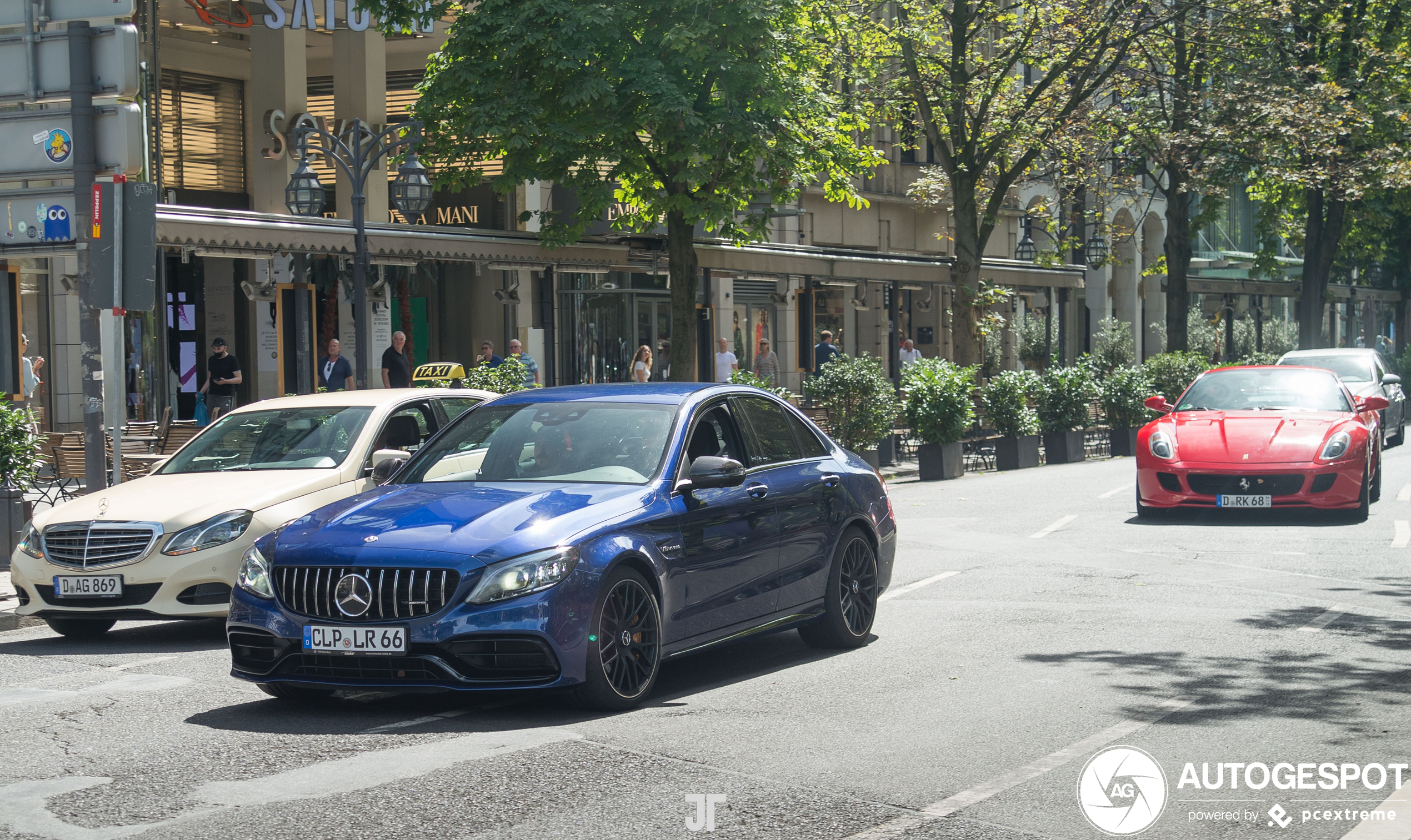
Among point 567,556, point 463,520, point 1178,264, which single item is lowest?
point 567,556

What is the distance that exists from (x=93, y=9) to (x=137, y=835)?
8.37 metres

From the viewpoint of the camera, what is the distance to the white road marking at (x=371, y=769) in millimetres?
5480

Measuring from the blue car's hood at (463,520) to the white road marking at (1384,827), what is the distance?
323 centimetres

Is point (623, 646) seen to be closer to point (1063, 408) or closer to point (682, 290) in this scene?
point (682, 290)

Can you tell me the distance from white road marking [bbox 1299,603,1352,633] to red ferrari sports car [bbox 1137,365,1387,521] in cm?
445

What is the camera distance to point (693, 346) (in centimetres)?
2259

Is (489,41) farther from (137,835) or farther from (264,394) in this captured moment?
(137,835)

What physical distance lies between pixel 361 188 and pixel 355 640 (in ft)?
44.0

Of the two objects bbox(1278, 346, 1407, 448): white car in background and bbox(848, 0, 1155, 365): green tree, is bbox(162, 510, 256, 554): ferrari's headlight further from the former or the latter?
bbox(848, 0, 1155, 365): green tree

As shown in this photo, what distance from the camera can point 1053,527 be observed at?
1500cm

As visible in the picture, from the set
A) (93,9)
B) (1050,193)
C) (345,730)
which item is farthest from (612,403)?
(1050,193)

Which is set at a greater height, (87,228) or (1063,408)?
(87,228)

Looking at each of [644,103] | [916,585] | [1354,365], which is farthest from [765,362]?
[916,585]

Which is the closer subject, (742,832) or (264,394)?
(742,832)
